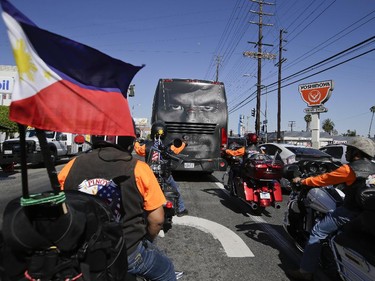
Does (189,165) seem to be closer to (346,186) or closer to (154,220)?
(346,186)

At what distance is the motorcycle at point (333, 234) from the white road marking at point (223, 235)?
760 mm

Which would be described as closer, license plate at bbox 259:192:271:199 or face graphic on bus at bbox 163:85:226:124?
license plate at bbox 259:192:271:199

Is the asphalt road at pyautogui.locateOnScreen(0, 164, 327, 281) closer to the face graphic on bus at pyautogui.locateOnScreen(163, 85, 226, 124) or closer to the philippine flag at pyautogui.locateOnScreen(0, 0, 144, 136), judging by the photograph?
the philippine flag at pyautogui.locateOnScreen(0, 0, 144, 136)

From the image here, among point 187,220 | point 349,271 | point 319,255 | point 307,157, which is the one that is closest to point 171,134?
point 307,157

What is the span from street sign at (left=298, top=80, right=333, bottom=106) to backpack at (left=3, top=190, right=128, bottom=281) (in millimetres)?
22832

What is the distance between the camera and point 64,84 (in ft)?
6.10

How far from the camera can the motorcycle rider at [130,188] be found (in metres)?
2.27

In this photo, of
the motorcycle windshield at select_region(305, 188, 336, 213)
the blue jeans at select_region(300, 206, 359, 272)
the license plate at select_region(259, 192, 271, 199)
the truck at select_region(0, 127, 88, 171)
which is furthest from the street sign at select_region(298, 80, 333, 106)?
the blue jeans at select_region(300, 206, 359, 272)

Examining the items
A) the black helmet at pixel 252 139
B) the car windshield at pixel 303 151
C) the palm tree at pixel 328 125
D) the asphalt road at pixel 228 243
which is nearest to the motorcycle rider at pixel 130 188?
the asphalt road at pixel 228 243

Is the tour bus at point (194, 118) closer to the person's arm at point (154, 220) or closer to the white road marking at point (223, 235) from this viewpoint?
the white road marking at point (223, 235)

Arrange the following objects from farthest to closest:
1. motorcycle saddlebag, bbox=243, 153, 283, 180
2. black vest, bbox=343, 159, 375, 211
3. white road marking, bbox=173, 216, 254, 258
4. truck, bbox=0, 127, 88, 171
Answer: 1. truck, bbox=0, 127, 88, 171
2. motorcycle saddlebag, bbox=243, 153, 283, 180
3. white road marking, bbox=173, 216, 254, 258
4. black vest, bbox=343, 159, 375, 211

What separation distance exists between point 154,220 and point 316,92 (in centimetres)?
2270

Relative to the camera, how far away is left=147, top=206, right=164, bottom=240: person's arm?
243cm

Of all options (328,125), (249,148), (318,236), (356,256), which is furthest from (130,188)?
(328,125)
